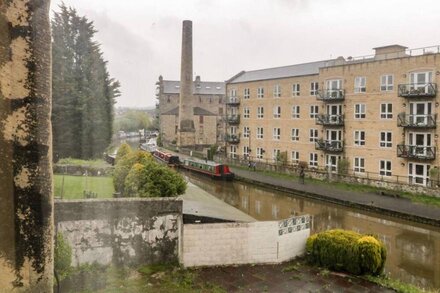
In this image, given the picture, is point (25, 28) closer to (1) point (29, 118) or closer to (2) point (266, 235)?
(1) point (29, 118)

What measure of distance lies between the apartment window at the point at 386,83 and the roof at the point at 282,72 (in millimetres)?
4833

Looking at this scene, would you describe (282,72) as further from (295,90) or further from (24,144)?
(24,144)

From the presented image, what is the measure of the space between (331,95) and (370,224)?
463 inches

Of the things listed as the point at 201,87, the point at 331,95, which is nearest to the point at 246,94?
the point at 331,95

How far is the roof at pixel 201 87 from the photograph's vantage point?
59250mm

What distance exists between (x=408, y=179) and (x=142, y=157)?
15.2 m

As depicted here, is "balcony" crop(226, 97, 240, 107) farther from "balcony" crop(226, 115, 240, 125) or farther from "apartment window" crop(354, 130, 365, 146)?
"apartment window" crop(354, 130, 365, 146)

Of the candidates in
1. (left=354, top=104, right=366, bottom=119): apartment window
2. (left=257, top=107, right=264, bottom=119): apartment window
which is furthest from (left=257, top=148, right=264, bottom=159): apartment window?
(left=354, top=104, right=366, bottom=119): apartment window

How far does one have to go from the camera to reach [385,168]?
23.3 meters

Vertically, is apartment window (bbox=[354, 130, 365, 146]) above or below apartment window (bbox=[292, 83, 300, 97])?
below

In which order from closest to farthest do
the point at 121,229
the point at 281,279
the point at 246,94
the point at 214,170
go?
the point at 281,279
the point at 121,229
the point at 214,170
the point at 246,94

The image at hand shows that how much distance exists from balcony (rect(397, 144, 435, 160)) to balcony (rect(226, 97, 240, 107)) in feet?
54.6

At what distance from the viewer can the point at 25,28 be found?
4066mm

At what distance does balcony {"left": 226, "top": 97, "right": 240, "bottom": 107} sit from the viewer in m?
35.9
